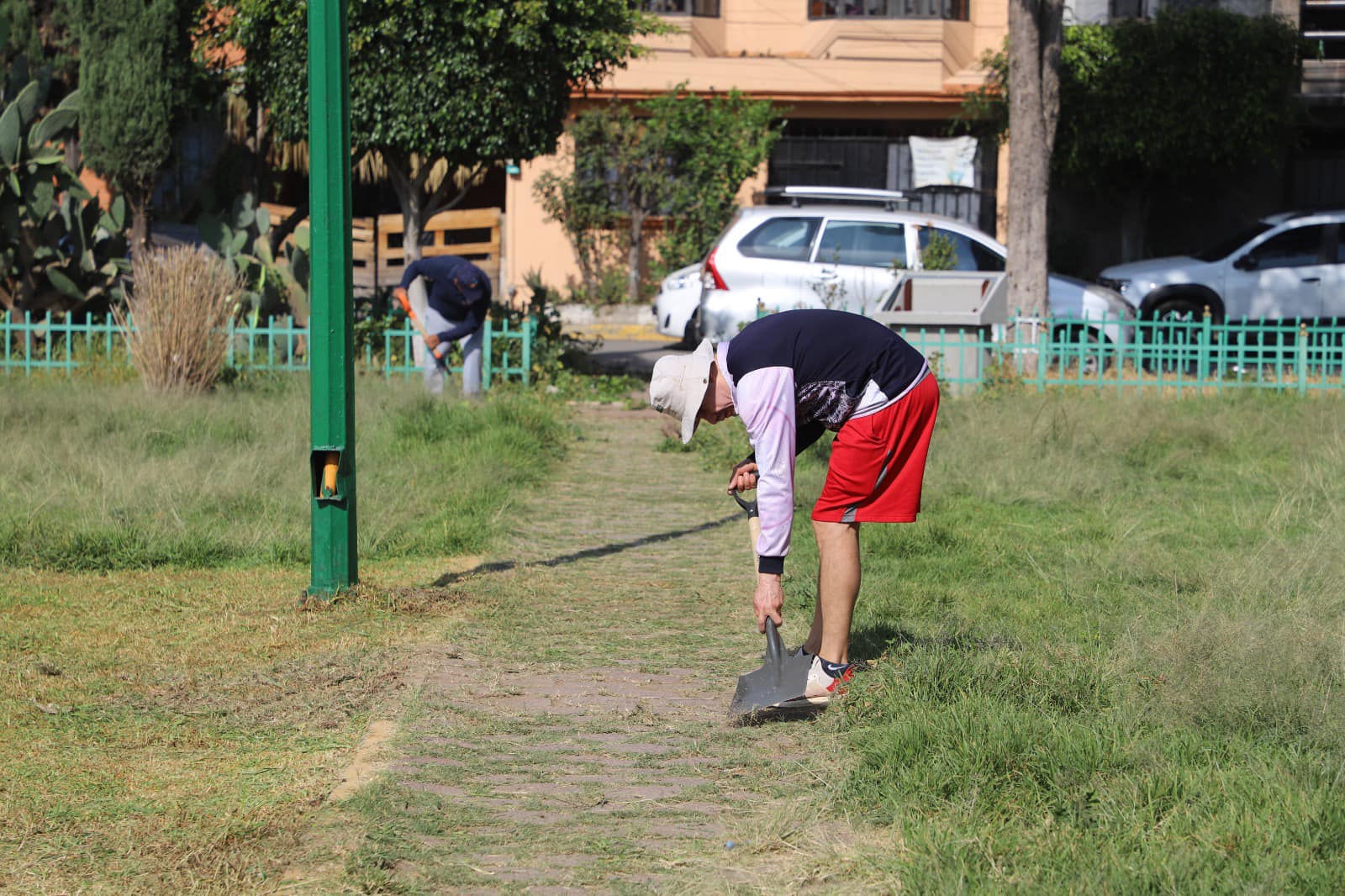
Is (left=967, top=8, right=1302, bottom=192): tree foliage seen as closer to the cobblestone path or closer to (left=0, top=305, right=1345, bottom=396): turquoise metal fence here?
(left=0, top=305, right=1345, bottom=396): turquoise metal fence

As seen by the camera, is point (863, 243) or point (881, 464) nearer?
point (881, 464)

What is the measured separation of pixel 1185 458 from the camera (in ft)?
32.5

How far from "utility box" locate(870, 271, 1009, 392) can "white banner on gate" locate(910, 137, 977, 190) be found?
11.3 m

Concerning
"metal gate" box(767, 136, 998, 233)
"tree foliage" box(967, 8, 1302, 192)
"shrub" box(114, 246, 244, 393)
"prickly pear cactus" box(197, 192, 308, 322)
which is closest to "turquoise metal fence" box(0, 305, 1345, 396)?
"prickly pear cactus" box(197, 192, 308, 322)

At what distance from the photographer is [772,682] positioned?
481 cm

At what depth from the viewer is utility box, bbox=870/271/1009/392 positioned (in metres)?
12.4

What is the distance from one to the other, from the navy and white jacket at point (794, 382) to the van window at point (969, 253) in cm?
999

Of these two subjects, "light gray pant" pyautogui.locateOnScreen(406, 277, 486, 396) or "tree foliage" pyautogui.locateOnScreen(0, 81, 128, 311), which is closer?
"light gray pant" pyautogui.locateOnScreen(406, 277, 486, 396)

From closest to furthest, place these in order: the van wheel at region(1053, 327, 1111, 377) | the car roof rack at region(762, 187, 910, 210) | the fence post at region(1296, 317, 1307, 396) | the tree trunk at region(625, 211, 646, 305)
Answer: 1. the fence post at region(1296, 317, 1307, 396)
2. the van wheel at region(1053, 327, 1111, 377)
3. the car roof rack at region(762, 187, 910, 210)
4. the tree trunk at region(625, 211, 646, 305)

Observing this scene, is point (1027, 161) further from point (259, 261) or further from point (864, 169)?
point (864, 169)

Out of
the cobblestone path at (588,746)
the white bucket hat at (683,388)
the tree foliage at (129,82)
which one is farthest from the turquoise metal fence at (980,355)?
the white bucket hat at (683,388)

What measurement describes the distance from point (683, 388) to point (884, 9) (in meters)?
20.6

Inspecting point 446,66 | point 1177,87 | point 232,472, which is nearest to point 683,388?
point 232,472

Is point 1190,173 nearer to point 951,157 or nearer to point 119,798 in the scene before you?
point 951,157
